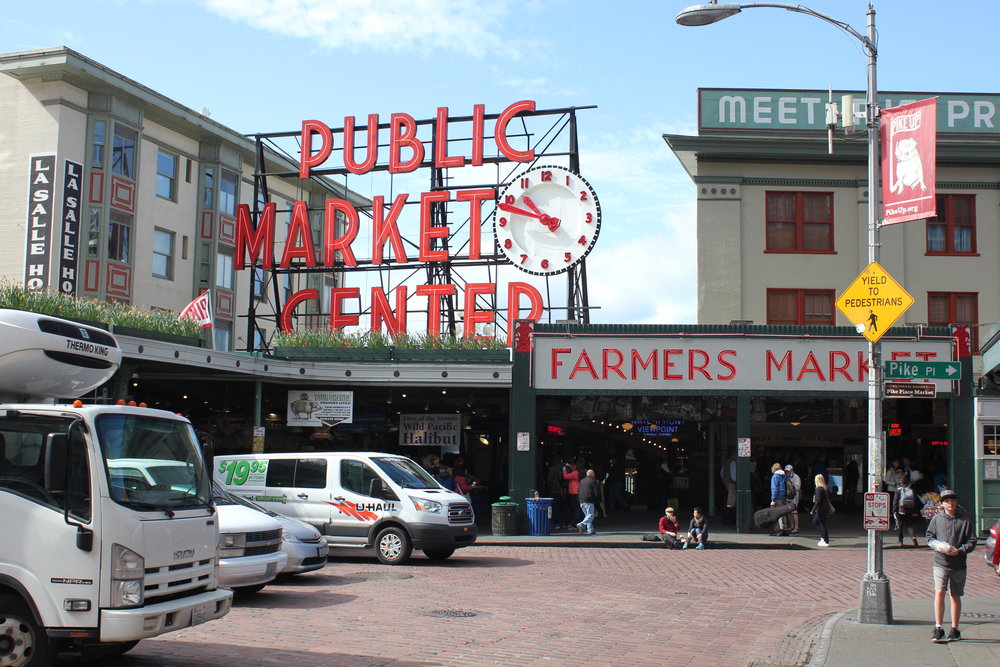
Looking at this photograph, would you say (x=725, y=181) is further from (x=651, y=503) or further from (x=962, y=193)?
(x=651, y=503)

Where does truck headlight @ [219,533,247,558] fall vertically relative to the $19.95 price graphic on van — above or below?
below

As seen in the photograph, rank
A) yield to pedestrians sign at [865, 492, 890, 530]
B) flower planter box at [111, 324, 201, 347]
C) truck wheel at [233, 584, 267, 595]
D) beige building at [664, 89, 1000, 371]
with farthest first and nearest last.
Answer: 1. beige building at [664, 89, 1000, 371]
2. flower planter box at [111, 324, 201, 347]
3. truck wheel at [233, 584, 267, 595]
4. yield to pedestrians sign at [865, 492, 890, 530]

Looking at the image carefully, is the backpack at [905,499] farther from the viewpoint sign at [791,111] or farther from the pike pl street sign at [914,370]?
the viewpoint sign at [791,111]

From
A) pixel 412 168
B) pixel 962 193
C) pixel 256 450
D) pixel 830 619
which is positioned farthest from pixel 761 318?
pixel 830 619

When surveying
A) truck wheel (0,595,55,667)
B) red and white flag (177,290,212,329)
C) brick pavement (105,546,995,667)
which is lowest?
brick pavement (105,546,995,667)

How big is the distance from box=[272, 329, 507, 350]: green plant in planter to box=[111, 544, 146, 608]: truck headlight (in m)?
19.0

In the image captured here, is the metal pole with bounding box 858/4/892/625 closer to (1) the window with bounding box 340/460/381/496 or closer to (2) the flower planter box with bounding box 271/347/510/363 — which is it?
(1) the window with bounding box 340/460/381/496

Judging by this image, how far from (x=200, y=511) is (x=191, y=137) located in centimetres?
3738

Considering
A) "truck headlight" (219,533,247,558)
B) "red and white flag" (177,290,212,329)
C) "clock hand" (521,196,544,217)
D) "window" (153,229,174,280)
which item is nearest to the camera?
"truck headlight" (219,533,247,558)

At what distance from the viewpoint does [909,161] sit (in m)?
A: 12.5

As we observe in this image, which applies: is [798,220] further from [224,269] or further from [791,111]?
[224,269]

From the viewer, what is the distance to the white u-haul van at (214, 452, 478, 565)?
17.7 metres

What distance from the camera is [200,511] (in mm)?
9164

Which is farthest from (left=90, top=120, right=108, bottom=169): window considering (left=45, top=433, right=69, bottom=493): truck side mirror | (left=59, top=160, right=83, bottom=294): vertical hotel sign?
(left=45, top=433, right=69, bottom=493): truck side mirror
